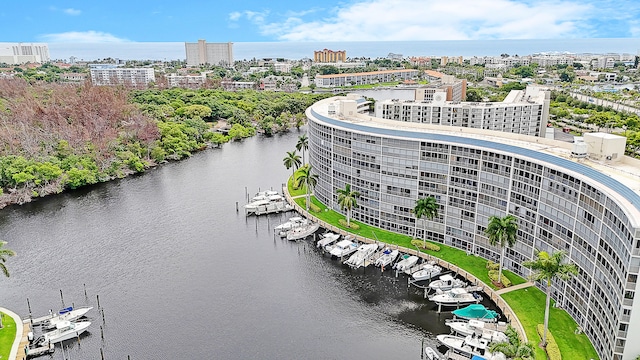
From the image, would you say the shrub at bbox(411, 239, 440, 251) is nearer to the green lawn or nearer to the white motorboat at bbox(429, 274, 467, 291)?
the green lawn

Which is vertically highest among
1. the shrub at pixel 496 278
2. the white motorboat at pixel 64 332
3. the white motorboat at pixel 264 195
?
the white motorboat at pixel 264 195

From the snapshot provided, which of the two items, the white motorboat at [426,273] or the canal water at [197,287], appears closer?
the canal water at [197,287]

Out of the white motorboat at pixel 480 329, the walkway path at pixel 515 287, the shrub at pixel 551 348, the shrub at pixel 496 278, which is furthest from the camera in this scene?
the shrub at pixel 496 278

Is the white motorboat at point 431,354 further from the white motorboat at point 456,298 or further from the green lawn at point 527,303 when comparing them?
the green lawn at point 527,303

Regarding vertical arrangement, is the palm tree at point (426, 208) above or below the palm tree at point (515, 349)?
above

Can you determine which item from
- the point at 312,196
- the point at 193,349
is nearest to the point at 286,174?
the point at 312,196

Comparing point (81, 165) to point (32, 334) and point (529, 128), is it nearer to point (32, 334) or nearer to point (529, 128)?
point (32, 334)

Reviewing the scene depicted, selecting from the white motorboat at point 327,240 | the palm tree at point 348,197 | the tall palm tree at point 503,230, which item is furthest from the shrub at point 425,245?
the tall palm tree at point 503,230
